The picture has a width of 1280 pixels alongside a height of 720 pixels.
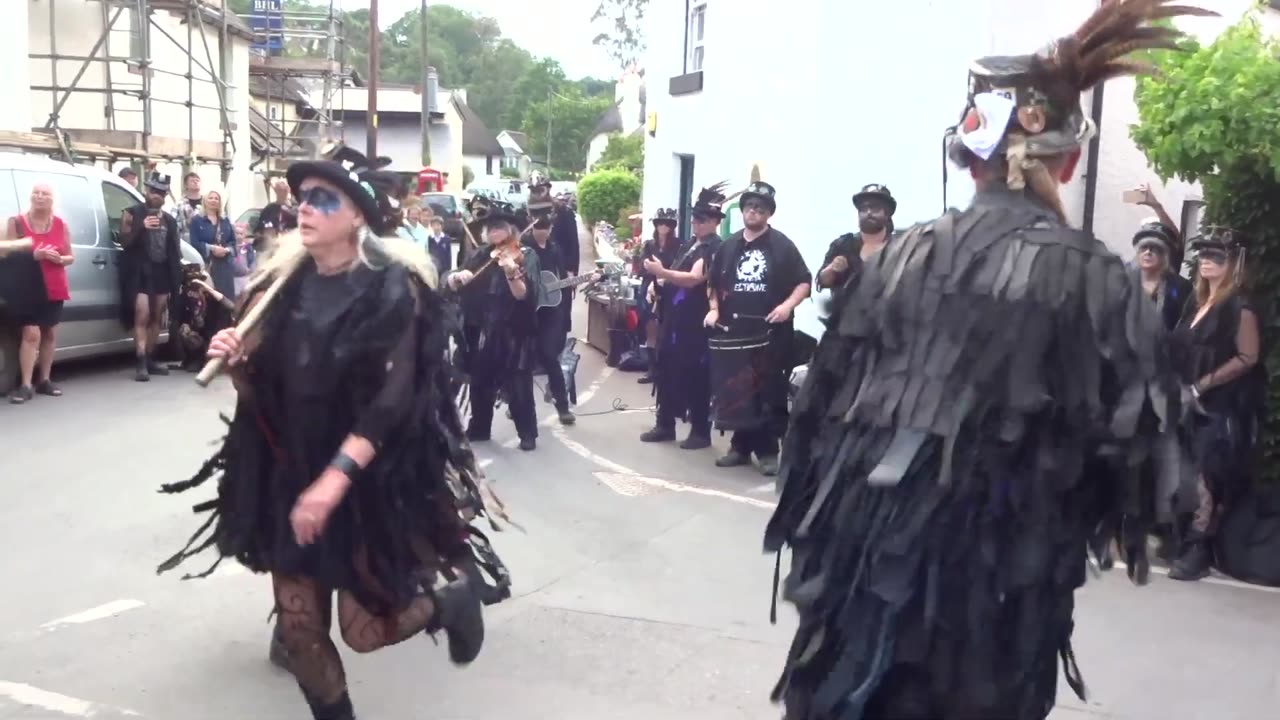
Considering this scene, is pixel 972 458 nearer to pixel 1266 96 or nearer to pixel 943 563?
pixel 943 563

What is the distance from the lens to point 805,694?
306 centimetres

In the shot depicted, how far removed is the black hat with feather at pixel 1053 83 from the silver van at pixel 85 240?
379 inches

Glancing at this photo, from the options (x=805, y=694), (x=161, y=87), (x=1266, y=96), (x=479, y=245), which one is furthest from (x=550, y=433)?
(x=161, y=87)

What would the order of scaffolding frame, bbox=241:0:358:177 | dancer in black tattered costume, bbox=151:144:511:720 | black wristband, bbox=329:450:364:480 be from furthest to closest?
scaffolding frame, bbox=241:0:358:177 < dancer in black tattered costume, bbox=151:144:511:720 < black wristband, bbox=329:450:364:480

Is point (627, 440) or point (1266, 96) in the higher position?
point (1266, 96)

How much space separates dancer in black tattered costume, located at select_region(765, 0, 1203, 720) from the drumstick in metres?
1.84

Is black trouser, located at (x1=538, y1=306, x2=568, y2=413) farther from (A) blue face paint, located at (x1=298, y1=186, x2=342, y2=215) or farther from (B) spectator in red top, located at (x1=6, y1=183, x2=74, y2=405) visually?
(A) blue face paint, located at (x1=298, y1=186, x2=342, y2=215)

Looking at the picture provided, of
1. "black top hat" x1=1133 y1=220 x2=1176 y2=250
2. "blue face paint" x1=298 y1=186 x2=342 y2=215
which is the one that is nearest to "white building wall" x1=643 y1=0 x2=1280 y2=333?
"black top hat" x1=1133 y1=220 x2=1176 y2=250

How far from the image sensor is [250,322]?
3922 millimetres

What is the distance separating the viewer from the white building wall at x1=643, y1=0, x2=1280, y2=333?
10742 mm

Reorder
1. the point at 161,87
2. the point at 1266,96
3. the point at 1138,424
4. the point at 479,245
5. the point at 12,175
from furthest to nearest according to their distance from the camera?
the point at 161,87, the point at 12,175, the point at 479,245, the point at 1266,96, the point at 1138,424

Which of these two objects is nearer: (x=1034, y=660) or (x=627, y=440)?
(x=1034, y=660)

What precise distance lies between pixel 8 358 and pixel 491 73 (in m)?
110

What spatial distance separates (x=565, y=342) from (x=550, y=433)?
0.93 metres
